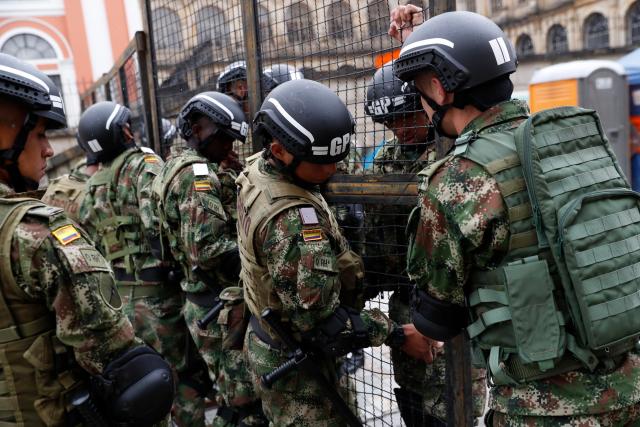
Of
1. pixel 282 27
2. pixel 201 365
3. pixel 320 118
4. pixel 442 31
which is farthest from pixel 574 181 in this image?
pixel 201 365

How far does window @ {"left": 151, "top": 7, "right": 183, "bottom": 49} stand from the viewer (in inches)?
209

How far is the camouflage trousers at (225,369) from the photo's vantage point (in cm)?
357

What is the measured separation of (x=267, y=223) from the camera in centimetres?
264

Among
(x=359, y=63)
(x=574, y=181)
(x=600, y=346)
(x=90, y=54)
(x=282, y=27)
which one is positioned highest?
(x=90, y=54)

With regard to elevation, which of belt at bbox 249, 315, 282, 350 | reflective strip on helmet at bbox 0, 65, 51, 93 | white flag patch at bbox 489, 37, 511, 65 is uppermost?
reflective strip on helmet at bbox 0, 65, 51, 93

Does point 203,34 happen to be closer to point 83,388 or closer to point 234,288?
point 234,288

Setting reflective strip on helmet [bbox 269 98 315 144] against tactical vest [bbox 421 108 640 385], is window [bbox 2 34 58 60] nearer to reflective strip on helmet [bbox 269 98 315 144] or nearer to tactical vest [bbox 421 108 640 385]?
reflective strip on helmet [bbox 269 98 315 144]

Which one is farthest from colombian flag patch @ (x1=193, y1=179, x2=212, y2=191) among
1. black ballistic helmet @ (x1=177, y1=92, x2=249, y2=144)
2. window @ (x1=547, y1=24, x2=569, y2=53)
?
window @ (x1=547, y1=24, x2=569, y2=53)

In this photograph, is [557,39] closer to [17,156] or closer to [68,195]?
[68,195]

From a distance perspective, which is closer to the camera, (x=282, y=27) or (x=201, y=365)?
(x=282, y=27)

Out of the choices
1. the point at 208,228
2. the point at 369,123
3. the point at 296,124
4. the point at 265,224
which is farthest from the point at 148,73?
the point at 265,224

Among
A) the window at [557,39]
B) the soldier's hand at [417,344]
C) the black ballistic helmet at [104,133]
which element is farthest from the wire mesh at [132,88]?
the window at [557,39]

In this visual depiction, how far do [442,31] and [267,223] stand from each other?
113cm

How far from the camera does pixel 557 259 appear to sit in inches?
73.3
